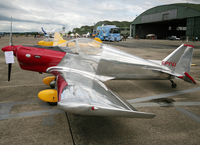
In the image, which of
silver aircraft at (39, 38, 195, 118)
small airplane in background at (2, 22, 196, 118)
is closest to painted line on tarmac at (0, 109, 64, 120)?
small airplane in background at (2, 22, 196, 118)

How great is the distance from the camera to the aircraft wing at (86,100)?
6.69ft

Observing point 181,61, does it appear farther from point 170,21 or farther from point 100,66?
point 170,21

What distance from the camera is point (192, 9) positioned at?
46.4 m

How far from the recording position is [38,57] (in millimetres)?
4148

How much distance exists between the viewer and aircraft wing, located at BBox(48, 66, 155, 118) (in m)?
2.04

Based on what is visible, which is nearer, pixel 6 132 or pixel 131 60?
pixel 6 132

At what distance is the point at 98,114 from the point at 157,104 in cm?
239

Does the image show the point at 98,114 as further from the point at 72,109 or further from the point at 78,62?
the point at 78,62

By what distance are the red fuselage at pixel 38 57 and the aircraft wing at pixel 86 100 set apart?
400mm

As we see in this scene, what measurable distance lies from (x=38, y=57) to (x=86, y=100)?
8.05 feet

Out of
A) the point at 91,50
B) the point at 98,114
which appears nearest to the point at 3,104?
the point at 91,50

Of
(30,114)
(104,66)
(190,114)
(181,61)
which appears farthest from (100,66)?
(181,61)

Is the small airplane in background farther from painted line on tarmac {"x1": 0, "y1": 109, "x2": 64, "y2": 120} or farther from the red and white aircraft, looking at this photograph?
painted line on tarmac {"x1": 0, "y1": 109, "x2": 64, "y2": 120}

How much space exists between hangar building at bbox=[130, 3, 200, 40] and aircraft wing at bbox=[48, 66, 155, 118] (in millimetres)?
49496
